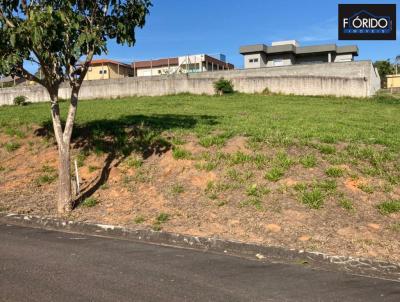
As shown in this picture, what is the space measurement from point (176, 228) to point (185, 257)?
3.44 feet

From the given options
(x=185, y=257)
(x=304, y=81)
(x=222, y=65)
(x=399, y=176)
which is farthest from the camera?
(x=222, y=65)

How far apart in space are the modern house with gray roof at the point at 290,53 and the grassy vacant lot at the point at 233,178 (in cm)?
2928

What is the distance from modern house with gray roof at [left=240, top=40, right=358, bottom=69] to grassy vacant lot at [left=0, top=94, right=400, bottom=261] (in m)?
29.3

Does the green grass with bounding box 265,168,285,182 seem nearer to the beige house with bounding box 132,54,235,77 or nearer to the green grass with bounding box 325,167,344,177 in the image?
the green grass with bounding box 325,167,344,177

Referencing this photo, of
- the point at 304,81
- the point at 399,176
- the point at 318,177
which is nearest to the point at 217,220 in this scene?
the point at 318,177

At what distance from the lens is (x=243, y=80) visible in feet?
77.4

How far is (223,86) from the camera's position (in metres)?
22.9

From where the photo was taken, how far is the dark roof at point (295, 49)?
3920cm

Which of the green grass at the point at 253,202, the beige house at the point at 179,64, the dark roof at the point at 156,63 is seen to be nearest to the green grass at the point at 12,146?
the green grass at the point at 253,202

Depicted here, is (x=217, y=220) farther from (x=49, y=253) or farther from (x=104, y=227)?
(x=49, y=253)

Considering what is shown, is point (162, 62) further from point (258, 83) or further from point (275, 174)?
point (275, 174)
